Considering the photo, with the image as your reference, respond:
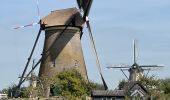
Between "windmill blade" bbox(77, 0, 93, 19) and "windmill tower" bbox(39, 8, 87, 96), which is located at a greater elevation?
"windmill blade" bbox(77, 0, 93, 19)

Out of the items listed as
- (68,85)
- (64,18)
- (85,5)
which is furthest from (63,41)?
(68,85)

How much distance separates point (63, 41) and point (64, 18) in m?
2.53

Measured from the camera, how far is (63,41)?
2366 inches

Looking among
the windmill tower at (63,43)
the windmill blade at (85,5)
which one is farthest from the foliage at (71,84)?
the windmill blade at (85,5)

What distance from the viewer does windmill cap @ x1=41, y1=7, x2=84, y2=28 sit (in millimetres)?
59938

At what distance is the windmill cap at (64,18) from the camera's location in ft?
197

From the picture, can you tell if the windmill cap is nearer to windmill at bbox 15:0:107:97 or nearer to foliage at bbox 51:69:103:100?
windmill at bbox 15:0:107:97

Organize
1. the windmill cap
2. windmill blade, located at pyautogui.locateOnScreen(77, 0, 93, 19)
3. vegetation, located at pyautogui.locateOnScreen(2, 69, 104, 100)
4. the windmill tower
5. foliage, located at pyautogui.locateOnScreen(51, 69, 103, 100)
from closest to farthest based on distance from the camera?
vegetation, located at pyautogui.locateOnScreen(2, 69, 104, 100), foliage, located at pyautogui.locateOnScreen(51, 69, 103, 100), windmill blade, located at pyautogui.locateOnScreen(77, 0, 93, 19), the windmill tower, the windmill cap

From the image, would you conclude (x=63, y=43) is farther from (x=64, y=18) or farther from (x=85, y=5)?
(x=85, y=5)

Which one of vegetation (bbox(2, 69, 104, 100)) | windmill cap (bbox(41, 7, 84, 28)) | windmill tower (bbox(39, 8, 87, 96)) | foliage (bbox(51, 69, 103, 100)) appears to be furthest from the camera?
windmill cap (bbox(41, 7, 84, 28))

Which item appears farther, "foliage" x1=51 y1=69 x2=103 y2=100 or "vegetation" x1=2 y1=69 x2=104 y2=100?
"foliage" x1=51 y1=69 x2=103 y2=100

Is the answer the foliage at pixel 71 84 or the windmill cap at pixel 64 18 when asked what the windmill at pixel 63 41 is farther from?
the foliage at pixel 71 84

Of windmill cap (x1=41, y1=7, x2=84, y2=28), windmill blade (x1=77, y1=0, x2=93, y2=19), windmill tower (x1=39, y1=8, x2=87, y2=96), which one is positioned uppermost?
windmill blade (x1=77, y1=0, x2=93, y2=19)

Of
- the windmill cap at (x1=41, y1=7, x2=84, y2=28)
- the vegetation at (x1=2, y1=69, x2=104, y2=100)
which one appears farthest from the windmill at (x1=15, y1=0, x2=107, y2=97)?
the vegetation at (x1=2, y1=69, x2=104, y2=100)
